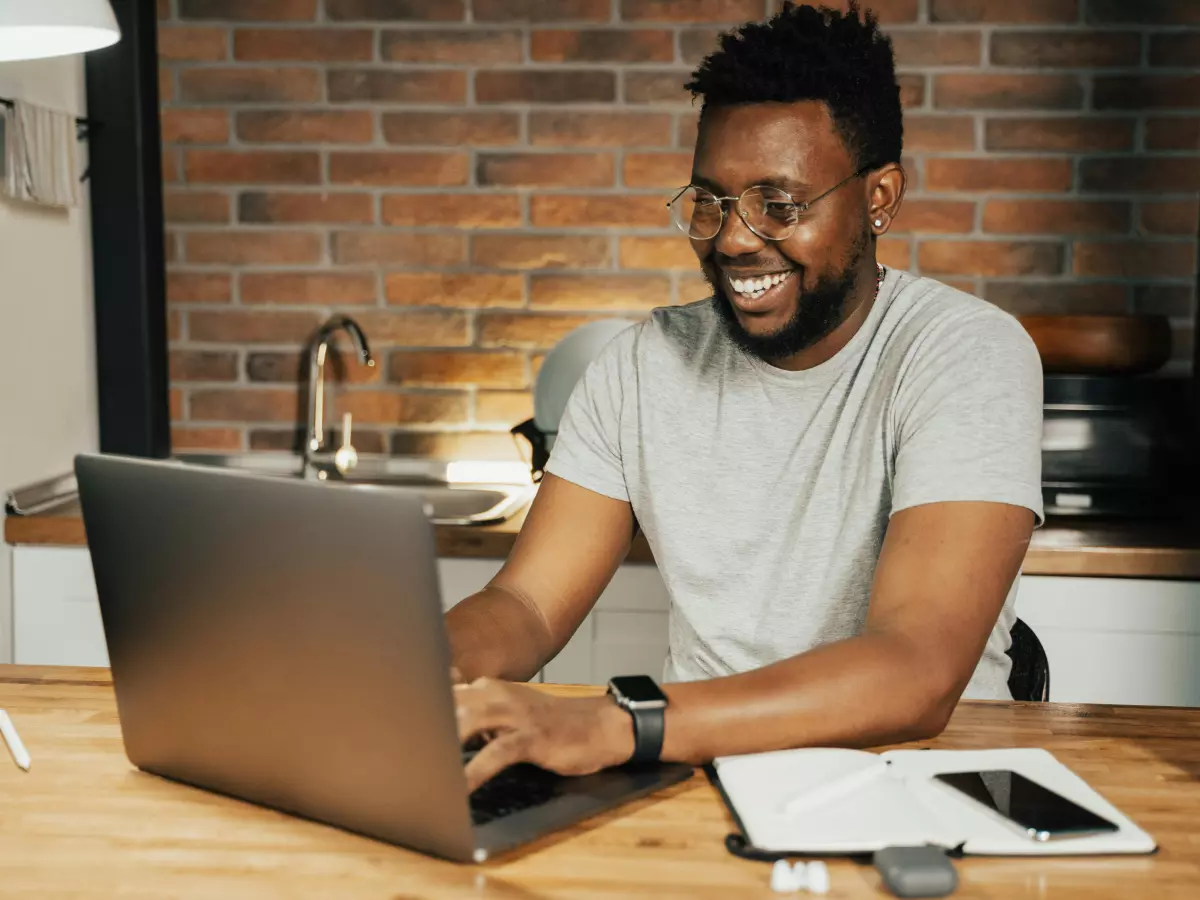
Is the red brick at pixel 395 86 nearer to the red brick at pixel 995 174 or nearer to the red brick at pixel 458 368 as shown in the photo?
the red brick at pixel 458 368

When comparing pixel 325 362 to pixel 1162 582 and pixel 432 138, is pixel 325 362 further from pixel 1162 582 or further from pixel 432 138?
pixel 1162 582

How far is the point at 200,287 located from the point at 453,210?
0.56 metres

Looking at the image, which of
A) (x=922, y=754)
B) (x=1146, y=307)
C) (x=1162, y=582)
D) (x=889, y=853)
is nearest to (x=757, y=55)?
(x=922, y=754)

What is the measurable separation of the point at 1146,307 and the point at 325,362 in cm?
167

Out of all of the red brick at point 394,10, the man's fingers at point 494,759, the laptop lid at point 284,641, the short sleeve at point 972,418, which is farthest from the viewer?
the red brick at point 394,10

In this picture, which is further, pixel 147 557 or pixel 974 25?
pixel 974 25

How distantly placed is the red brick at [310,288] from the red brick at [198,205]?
0.45 ft

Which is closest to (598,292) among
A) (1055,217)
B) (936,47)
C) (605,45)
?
(605,45)

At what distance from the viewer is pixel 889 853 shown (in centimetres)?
84

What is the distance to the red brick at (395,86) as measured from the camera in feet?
8.49

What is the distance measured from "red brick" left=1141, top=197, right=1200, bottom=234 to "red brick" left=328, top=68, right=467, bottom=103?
1386mm

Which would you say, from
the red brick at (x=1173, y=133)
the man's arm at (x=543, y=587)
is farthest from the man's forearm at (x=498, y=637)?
the red brick at (x=1173, y=133)

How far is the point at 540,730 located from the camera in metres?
0.98

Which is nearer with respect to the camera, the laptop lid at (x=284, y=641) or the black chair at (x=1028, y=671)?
the laptop lid at (x=284, y=641)
